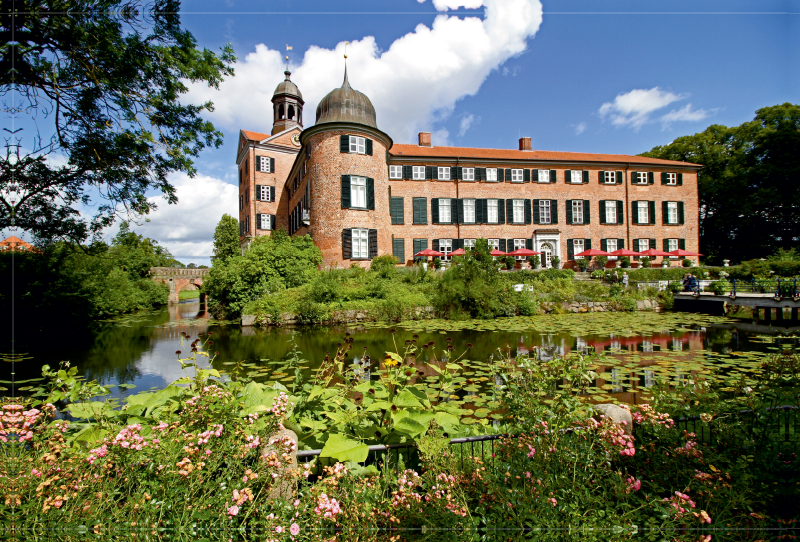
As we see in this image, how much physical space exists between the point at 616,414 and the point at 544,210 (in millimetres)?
28116

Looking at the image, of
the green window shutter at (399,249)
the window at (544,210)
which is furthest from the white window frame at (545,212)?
the green window shutter at (399,249)

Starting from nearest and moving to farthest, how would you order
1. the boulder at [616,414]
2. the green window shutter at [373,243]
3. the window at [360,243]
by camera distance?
the boulder at [616,414], the window at [360,243], the green window shutter at [373,243]

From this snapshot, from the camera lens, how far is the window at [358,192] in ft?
70.8

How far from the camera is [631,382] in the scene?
6301 millimetres

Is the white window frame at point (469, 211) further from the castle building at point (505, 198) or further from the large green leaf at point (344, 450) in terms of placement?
the large green leaf at point (344, 450)

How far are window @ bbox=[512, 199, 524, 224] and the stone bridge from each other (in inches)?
1123

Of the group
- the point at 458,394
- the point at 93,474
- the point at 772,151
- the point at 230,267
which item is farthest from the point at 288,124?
the point at 772,151

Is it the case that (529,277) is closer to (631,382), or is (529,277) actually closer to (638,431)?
(631,382)

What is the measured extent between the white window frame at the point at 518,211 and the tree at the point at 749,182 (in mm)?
17157

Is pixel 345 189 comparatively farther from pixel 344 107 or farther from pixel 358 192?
pixel 344 107

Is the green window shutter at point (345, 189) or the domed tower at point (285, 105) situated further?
the domed tower at point (285, 105)

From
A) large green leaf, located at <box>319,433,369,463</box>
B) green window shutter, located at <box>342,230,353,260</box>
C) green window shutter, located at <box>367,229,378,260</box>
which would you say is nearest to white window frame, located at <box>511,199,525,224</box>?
green window shutter, located at <box>367,229,378,260</box>

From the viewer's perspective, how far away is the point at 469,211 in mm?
27531

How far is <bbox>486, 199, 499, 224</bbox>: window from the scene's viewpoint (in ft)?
90.7
